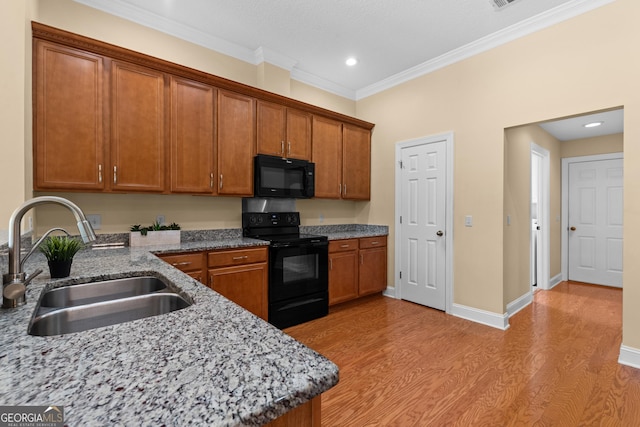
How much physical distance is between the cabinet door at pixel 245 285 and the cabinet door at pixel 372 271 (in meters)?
1.44

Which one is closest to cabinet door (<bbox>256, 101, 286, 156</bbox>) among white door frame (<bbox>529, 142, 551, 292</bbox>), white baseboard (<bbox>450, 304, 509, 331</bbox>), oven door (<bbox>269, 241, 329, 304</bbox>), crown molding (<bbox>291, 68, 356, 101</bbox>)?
crown molding (<bbox>291, 68, 356, 101</bbox>)

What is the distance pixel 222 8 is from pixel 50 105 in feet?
5.43

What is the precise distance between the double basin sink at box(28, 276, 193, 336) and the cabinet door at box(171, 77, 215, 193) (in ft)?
4.71

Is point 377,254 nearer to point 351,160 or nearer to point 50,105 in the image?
point 351,160

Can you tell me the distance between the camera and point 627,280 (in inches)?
94.5

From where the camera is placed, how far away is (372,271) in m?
4.05

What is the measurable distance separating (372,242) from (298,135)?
1737mm

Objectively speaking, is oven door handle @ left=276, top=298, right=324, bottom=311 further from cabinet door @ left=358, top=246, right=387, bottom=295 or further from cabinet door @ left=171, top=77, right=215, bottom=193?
cabinet door @ left=171, top=77, right=215, bottom=193

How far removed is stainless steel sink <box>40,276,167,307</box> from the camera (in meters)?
1.27

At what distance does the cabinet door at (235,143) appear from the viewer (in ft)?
9.84

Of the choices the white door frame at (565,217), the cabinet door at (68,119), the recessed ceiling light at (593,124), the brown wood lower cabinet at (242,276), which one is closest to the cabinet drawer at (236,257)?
the brown wood lower cabinet at (242,276)

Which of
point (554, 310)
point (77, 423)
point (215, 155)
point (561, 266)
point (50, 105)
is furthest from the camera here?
point (561, 266)

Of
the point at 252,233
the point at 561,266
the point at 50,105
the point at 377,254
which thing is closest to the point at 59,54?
the point at 50,105

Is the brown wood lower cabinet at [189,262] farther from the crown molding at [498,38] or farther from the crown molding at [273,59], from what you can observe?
the crown molding at [498,38]
